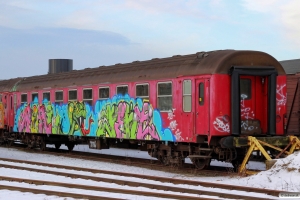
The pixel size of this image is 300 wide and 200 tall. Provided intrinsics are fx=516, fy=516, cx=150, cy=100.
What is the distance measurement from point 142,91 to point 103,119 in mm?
2817

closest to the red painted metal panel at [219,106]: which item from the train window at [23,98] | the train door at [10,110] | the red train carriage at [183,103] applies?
the red train carriage at [183,103]

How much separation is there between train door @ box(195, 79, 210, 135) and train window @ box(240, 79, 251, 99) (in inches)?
46.8

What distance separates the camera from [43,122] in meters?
24.1

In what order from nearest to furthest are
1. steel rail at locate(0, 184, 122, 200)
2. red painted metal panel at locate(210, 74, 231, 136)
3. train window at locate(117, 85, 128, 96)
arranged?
steel rail at locate(0, 184, 122, 200), red painted metal panel at locate(210, 74, 231, 136), train window at locate(117, 85, 128, 96)

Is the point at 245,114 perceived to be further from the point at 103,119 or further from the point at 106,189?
the point at 103,119

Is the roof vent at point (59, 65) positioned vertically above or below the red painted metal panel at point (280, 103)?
above

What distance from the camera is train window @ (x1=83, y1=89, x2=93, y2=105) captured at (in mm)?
20234

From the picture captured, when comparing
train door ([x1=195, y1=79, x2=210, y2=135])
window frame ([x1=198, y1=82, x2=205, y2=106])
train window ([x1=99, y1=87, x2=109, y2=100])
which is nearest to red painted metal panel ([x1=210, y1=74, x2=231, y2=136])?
train door ([x1=195, y1=79, x2=210, y2=135])

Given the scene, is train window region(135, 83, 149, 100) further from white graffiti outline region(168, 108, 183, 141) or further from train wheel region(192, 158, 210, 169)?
train wheel region(192, 158, 210, 169)

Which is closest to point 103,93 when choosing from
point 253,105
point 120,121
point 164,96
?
point 120,121

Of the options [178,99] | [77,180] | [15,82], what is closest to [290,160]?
[178,99]

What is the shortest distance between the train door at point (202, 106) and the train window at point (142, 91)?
2632 millimetres

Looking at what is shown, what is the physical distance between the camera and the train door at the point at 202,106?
14.4m

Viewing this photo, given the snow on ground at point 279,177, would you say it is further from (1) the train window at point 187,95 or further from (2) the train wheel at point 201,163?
A: (1) the train window at point 187,95
